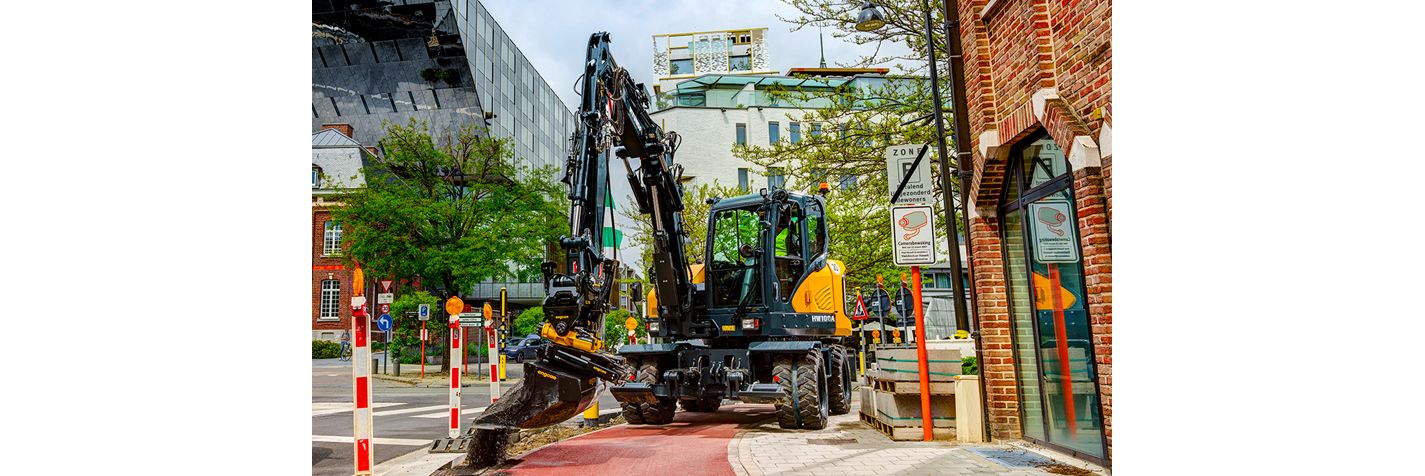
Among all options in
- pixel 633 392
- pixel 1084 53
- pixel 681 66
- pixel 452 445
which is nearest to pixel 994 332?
pixel 1084 53

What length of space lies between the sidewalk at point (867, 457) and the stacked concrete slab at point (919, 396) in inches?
7.1

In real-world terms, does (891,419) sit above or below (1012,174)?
below

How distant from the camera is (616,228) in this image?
6.30 meters

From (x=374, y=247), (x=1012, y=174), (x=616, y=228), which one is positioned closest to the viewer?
(x=1012, y=174)

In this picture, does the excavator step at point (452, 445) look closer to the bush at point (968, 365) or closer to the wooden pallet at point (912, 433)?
the wooden pallet at point (912, 433)

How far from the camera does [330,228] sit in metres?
5.28

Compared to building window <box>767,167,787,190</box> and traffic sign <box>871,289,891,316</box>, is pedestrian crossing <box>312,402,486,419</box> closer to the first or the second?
building window <box>767,167,787,190</box>

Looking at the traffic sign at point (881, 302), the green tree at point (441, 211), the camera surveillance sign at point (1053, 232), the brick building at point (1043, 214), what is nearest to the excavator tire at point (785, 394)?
the brick building at point (1043, 214)

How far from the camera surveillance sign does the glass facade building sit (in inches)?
132

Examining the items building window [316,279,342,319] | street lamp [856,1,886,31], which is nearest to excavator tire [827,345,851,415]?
street lamp [856,1,886,31]
